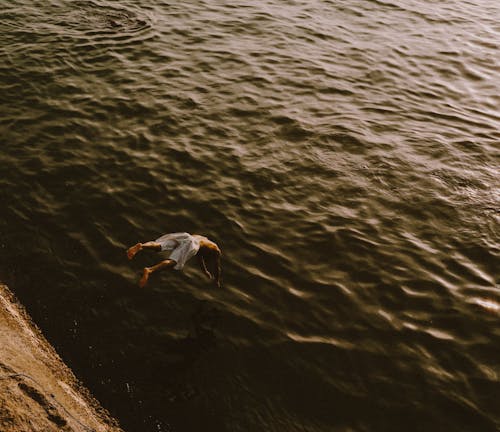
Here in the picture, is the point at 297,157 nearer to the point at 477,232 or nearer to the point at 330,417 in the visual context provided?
the point at 477,232

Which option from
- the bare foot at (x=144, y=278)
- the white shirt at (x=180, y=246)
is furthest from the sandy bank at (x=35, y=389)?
the white shirt at (x=180, y=246)

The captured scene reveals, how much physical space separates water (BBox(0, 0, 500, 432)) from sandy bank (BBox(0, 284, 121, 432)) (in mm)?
255

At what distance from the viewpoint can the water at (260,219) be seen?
6820mm

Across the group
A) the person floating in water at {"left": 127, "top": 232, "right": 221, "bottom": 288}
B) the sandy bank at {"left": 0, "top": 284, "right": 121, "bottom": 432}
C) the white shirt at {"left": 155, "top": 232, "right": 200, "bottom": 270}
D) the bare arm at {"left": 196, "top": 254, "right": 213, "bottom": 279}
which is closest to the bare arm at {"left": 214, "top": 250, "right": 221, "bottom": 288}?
the person floating in water at {"left": 127, "top": 232, "right": 221, "bottom": 288}

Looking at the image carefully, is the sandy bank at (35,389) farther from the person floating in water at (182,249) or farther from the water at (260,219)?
the person floating in water at (182,249)

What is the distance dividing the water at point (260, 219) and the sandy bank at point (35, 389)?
0.84ft

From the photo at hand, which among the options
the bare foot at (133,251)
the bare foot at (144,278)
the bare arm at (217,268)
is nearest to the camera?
the bare foot at (144,278)

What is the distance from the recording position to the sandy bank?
5172 mm

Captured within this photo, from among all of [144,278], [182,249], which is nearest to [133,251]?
[144,278]

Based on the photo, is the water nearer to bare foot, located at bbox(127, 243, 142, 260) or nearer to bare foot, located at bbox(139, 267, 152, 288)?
bare foot, located at bbox(139, 267, 152, 288)

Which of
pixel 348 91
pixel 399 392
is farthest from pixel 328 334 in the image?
pixel 348 91

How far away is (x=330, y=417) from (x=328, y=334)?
1.49 metres

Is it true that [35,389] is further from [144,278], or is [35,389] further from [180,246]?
[180,246]

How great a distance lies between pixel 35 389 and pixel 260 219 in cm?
568
